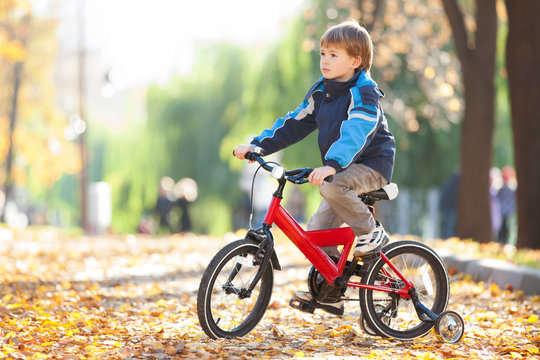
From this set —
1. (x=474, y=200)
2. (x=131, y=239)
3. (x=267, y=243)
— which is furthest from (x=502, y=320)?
(x=131, y=239)

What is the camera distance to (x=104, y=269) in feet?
34.1

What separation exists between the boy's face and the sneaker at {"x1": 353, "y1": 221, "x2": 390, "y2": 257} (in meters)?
0.96

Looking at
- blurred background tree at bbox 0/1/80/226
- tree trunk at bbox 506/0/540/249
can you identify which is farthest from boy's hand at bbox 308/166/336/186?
blurred background tree at bbox 0/1/80/226

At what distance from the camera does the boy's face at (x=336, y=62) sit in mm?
4855

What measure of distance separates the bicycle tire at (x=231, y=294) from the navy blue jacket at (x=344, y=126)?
661mm

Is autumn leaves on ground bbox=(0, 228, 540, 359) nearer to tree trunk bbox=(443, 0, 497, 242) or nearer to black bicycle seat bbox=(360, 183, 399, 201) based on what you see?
black bicycle seat bbox=(360, 183, 399, 201)

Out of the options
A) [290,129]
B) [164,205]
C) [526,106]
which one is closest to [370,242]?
[290,129]

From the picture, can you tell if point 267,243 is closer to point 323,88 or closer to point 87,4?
point 323,88

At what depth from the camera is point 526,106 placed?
36.5ft

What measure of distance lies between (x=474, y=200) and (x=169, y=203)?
8881 mm

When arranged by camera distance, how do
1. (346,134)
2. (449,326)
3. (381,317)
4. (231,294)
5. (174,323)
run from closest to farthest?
(346,134)
(231,294)
(449,326)
(381,317)
(174,323)

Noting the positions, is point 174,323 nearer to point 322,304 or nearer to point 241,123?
point 322,304

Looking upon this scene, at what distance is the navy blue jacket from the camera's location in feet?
15.3

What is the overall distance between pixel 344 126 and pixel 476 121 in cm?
906
